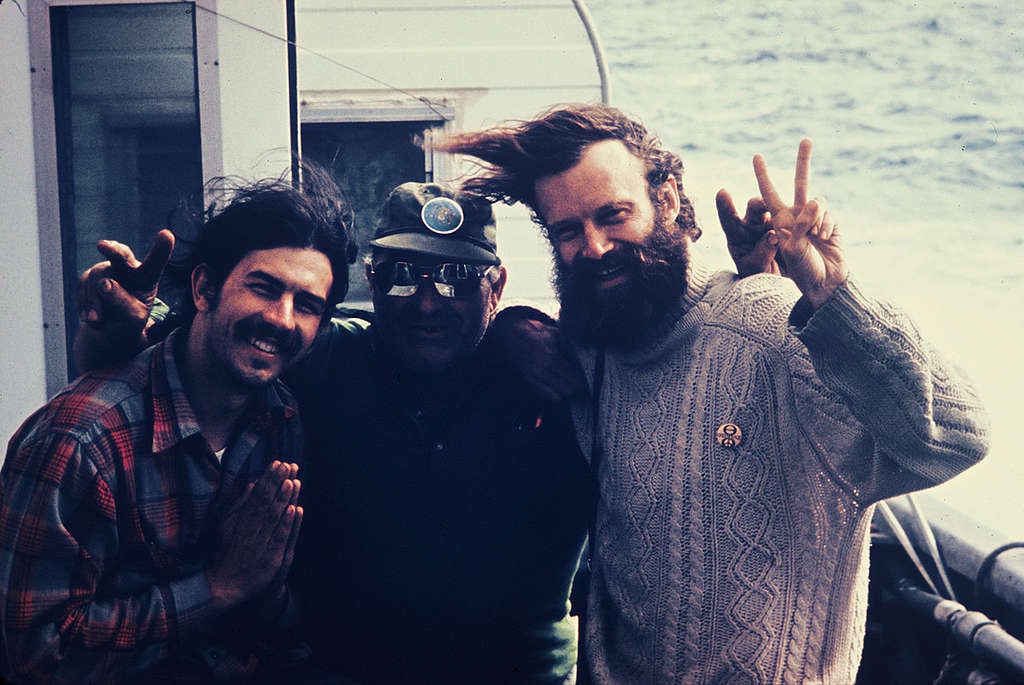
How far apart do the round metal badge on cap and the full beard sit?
1.53 feet

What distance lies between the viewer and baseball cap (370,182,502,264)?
2.66 metres

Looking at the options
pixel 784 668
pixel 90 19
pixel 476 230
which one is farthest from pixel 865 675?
pixel 90 19

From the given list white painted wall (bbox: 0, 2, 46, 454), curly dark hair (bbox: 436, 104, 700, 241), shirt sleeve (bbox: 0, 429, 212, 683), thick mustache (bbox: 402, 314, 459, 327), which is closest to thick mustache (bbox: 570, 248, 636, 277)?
curly dark hair (bbox: 436, 104, 700, 241)

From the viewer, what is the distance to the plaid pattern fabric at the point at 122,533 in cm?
204

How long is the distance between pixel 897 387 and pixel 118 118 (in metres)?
2.53

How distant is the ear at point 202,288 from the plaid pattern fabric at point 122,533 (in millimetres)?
96

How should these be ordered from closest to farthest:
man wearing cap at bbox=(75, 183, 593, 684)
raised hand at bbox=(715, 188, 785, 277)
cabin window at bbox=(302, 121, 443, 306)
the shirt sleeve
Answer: the shirt sleeve < raised hand at bbox=(715, 188, 785, 277) < man wearing cap at bbox=(75, 183, 593, 684) < cabin window at bbox=(302, 121, 443, 306)

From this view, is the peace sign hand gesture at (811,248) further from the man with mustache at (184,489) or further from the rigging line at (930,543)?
the rigging line at (930,543)

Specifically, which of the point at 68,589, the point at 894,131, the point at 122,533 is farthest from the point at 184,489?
the point at 894,131

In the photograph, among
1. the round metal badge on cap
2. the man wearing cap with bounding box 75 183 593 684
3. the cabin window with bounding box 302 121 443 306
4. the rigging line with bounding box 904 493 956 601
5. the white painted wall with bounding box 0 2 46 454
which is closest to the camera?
the man wearing cap with bounding box 75 183 593 684

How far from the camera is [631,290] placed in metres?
2.30

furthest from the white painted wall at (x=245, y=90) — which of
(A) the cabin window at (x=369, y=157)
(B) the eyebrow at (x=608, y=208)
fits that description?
(B) the eyebrow at (x=608, y=208)

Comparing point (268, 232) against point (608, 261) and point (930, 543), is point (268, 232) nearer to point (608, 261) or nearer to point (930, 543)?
point (608, 261)

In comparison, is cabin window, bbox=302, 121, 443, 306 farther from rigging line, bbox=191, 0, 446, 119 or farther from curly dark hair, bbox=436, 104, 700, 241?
curly dark hair, bbox=436, 104, 700, 241
